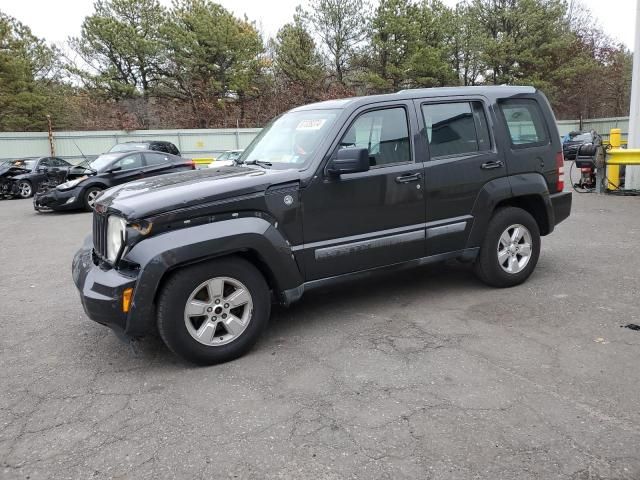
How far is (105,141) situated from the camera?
2783 centimetres

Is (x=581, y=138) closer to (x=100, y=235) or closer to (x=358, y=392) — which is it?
(x=358, y=392)

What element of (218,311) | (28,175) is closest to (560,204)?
(218,311)

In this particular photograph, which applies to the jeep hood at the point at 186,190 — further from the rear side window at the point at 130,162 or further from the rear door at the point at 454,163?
the rear side window at the point at 130,162

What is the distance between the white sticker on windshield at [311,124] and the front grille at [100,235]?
1.85m

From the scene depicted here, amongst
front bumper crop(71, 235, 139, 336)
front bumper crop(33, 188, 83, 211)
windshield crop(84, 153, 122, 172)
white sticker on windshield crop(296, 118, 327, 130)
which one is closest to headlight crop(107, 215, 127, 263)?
front bumper crop(71, 235, 139, 336)

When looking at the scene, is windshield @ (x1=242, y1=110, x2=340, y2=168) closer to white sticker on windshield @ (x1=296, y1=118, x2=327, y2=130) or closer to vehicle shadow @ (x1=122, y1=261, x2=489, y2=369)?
white sticker on windshield @ (x1=296, y1=118, x2=327, y2=130)

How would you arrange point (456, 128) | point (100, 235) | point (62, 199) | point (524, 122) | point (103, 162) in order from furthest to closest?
point (103, 162)
point (62, 199)
point (524, 122)
point (456, 128)
point (100, 235)

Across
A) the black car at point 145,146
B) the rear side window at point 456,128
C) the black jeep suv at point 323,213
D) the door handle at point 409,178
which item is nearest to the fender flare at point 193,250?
the black jeep suv at point 323,213

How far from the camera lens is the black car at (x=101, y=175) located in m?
13.4

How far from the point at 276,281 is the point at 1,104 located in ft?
106

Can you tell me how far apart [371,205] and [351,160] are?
56 cm

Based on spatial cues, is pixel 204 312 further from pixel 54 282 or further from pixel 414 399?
pixel 54 282

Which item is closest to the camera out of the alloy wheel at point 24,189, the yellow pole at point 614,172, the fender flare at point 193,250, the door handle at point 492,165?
the fender flare at point 193,250

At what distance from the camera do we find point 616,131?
12.3 meters
